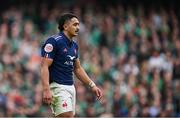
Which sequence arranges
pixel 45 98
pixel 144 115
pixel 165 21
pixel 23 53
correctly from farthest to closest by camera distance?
pixel 165 21 → pixel 23 53 → pixel 144 115 → pixel 45 98

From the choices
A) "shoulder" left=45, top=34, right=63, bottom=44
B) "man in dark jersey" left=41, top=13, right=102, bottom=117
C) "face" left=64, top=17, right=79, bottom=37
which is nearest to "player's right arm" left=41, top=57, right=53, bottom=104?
"man in dark jersey" left=41, top=13, right=102, bottom=117

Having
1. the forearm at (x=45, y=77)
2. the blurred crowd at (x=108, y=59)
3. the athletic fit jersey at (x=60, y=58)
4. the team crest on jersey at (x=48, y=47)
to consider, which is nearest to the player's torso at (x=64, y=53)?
the athletic fit jersey at (x=60, y=58)

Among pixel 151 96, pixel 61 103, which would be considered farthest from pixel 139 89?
pixel 61 103

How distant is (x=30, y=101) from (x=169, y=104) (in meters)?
3.46

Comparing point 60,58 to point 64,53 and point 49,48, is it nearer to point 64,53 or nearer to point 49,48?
point 64,53

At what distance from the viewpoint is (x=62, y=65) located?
10969 millimetres

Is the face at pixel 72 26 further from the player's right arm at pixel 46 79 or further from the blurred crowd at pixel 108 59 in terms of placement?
the blurred crowd at pixel 108 59

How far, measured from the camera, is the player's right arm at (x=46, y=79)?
10469 mm

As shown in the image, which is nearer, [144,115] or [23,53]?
[144,115]

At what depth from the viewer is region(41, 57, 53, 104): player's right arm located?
34.3 ft

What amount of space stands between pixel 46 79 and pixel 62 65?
496 mm

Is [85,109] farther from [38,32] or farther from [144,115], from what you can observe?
[38,32]

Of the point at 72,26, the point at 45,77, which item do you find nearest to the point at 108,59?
the point at 72,26

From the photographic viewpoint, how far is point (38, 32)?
2258 centimetres
